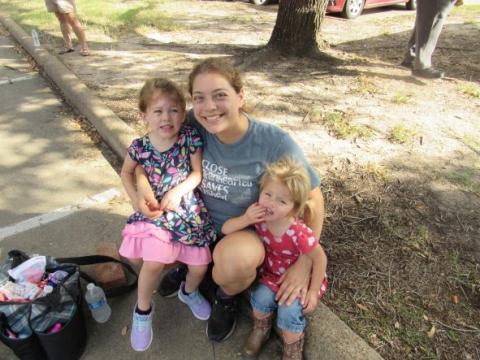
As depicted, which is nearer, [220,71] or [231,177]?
[220,71]

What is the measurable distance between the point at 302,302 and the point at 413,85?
3593 mm

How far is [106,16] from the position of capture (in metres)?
7.91

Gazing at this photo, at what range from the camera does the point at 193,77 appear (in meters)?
1.91

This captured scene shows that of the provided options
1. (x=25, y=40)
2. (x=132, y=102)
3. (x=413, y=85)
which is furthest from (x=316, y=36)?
(x=25, y=40)

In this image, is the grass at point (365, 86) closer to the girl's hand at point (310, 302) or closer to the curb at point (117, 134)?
the curb at point (117, 134)

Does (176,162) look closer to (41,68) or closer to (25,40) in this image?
(41,68)

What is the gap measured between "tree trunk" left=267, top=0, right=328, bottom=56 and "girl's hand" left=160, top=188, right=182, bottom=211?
Answer: 3.84m

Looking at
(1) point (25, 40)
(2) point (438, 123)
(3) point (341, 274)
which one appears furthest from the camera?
(1) point (25, 40)

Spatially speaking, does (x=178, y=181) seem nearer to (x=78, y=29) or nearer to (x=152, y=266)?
(x=152, y=266)

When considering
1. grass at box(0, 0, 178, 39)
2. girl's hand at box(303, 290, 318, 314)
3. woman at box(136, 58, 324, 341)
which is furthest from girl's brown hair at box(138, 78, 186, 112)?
grass at box(0, 0, 178, 39)

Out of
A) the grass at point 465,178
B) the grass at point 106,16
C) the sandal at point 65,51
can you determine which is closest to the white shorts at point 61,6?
the sandal at point 65,51

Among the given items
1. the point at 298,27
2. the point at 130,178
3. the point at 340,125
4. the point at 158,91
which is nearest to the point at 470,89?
the point at 340,125

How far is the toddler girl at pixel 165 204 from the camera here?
2.01m

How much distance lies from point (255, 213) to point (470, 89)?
12.2ft
